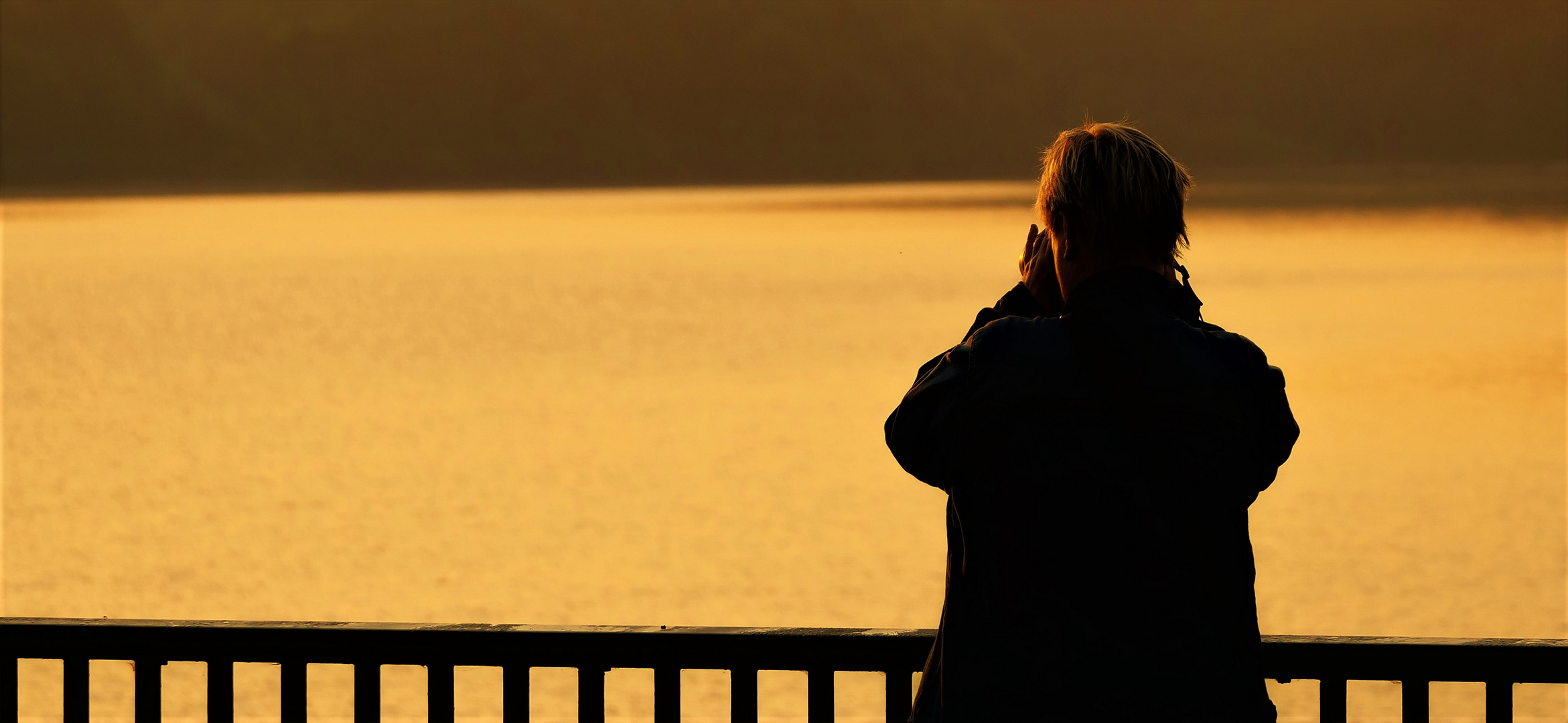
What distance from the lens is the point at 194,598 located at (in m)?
18.1

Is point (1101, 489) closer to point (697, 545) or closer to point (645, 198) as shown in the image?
point (697, 545)

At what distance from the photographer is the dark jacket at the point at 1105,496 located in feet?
5.73

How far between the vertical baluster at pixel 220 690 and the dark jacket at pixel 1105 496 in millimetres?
1482

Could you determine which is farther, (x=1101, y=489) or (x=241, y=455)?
(x=241, y=455)

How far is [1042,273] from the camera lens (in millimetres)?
1901

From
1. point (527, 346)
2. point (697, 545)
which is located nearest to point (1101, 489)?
point (697, 545)

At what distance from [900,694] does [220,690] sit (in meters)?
1.09

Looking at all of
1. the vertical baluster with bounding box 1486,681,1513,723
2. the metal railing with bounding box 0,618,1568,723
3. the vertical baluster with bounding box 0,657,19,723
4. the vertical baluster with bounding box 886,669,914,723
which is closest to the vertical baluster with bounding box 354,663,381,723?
the metal railing with bounding box 0,618,1568,723

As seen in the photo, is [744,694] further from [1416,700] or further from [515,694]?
[1416,700]

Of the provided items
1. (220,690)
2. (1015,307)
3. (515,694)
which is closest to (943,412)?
(1015,307)

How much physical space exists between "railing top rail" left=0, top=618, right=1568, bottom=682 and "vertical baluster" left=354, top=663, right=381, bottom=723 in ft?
0.07

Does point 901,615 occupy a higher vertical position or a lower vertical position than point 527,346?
lower

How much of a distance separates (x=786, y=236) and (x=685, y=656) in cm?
9900

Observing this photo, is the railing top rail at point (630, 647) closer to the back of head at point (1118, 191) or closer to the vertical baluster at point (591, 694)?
the vertical baluster at point (591, 694)
